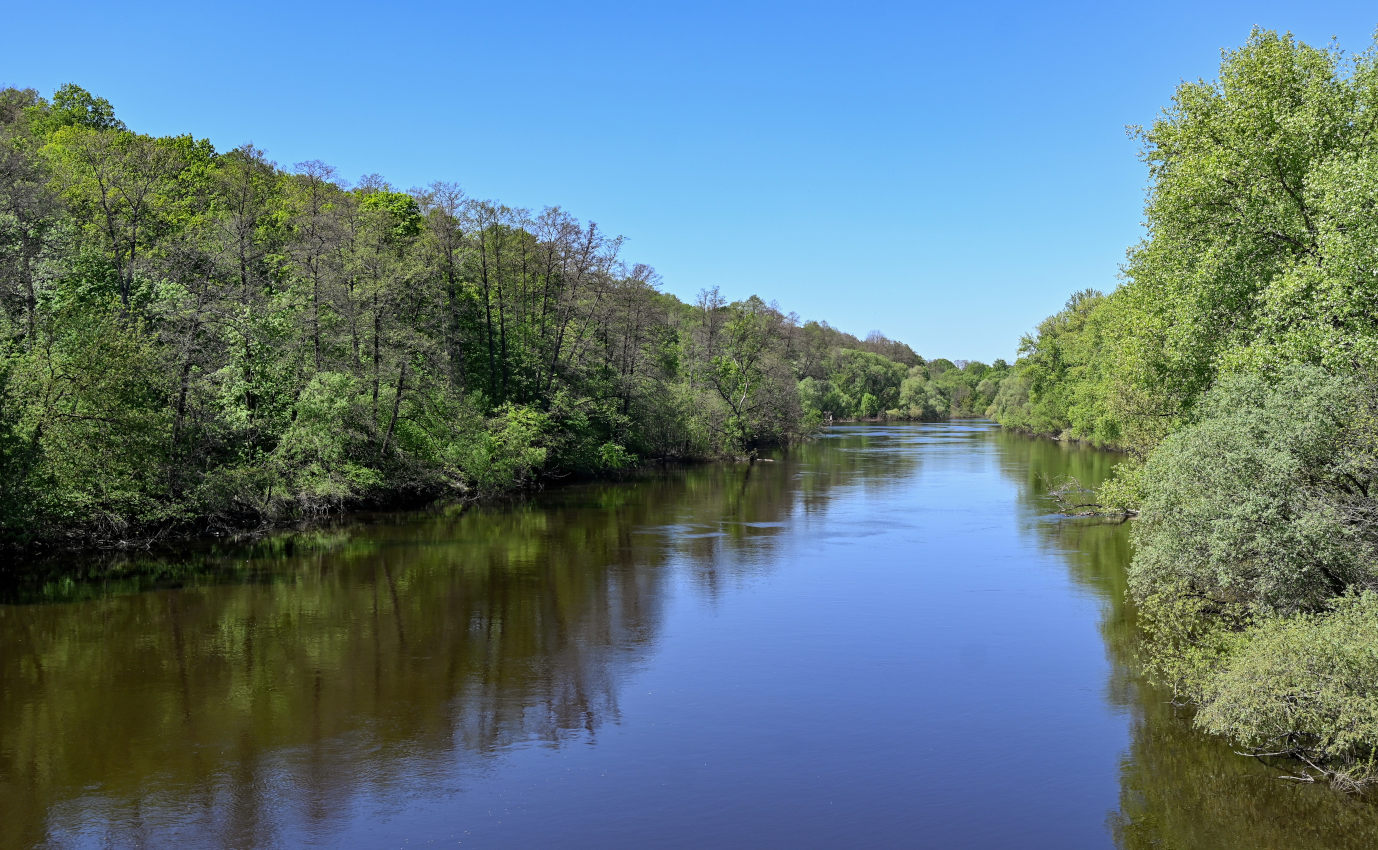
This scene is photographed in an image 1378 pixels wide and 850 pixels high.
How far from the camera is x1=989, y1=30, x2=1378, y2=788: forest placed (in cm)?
1284

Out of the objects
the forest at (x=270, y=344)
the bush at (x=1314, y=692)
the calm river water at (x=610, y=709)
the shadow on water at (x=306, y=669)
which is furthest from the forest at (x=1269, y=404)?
→ the forest at (x=270, y=344)

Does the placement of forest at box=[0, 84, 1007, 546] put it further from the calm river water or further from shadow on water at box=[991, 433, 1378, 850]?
shadow on water at box=[991, 433, 1378, 850]

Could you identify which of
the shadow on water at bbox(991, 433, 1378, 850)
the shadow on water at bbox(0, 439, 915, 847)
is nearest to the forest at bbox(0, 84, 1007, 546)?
the shadow on water at bbox(0, 439, 915, 847)

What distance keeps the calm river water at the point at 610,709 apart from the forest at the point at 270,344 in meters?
3.62

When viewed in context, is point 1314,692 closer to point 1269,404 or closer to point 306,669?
point 1269,404

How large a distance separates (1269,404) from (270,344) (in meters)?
32.0

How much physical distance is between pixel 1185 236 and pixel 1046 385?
72784mm

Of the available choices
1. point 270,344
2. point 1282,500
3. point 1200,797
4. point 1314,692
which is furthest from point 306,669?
point 270,344

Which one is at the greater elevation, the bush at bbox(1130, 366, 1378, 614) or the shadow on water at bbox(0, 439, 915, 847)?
the bush at bbox(1130, 366, 1378, 614)

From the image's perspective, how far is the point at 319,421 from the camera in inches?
1382

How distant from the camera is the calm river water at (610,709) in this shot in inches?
485

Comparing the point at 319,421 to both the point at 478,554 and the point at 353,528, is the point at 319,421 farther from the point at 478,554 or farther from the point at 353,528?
the point at 478,554

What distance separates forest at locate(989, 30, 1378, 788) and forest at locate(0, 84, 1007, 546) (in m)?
27.4

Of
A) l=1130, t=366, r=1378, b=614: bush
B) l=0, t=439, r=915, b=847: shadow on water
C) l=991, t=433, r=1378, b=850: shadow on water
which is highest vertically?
l=1130, t=366, r=1378, b=614: bush
